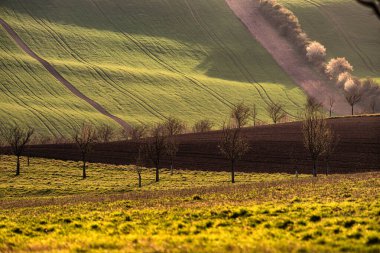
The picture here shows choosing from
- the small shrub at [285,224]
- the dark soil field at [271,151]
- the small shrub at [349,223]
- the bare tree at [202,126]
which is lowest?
the small shrub at [285,224]

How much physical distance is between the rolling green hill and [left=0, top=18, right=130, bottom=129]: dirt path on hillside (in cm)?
140

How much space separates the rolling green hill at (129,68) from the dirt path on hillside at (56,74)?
4.60 ft

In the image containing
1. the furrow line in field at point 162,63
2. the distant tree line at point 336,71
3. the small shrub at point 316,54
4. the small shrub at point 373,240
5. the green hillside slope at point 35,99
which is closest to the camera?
the small shrub at point 373,240

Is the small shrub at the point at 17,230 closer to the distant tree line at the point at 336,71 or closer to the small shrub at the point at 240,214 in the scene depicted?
the small shrub at the point at 240,214

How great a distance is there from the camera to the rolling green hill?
13825 centimetres

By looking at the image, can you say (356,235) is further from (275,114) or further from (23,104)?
(23,104)

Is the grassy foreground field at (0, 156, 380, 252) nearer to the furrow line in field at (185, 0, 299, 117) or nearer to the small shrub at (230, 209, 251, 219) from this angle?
the small shrub at (230, 209, 251, 219)

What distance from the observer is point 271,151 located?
85750 mm

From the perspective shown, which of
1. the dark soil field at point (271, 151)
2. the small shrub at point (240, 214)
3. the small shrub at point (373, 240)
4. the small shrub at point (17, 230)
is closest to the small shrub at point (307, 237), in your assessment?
the small shrub at point (373, 240)

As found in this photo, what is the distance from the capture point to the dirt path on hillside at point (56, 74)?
13462cm

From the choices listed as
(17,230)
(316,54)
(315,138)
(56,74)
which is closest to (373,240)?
(17,230)

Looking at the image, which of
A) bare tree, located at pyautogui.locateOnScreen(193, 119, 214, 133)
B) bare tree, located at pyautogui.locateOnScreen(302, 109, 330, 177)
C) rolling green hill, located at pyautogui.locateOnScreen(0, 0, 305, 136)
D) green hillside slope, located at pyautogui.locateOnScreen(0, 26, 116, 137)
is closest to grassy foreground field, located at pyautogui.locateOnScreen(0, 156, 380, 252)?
bare tree, located at pyautogui.locateOnScreen(302, 109, 330, 177)

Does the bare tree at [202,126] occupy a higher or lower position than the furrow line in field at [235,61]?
lower

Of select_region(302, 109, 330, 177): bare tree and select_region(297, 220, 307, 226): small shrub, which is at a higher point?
select_region(302, 109, 330, 177): bare tree
